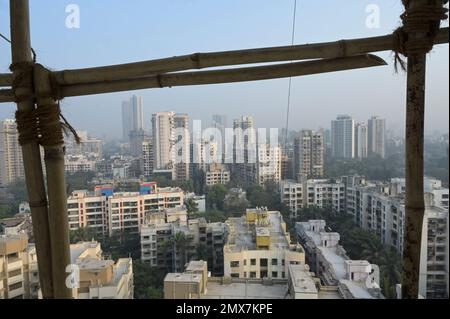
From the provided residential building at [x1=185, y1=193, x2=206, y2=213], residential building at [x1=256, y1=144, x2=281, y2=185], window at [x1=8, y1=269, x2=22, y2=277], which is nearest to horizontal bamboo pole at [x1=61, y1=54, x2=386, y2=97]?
window at [x1=8, y1=269, x2=22, y2=277]

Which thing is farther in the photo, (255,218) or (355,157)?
(255,218)

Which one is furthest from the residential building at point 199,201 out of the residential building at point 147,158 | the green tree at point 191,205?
the residential building at point 147,158

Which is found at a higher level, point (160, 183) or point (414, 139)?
point (414, 139)

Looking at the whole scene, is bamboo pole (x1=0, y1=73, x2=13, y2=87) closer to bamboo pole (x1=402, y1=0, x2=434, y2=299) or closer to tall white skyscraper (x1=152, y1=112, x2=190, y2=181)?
bamboo pole (x1=402, y1=0, x2=434, y2=299)

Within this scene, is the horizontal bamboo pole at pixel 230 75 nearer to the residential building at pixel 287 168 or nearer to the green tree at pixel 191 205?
the residential building at pixel 287 168
